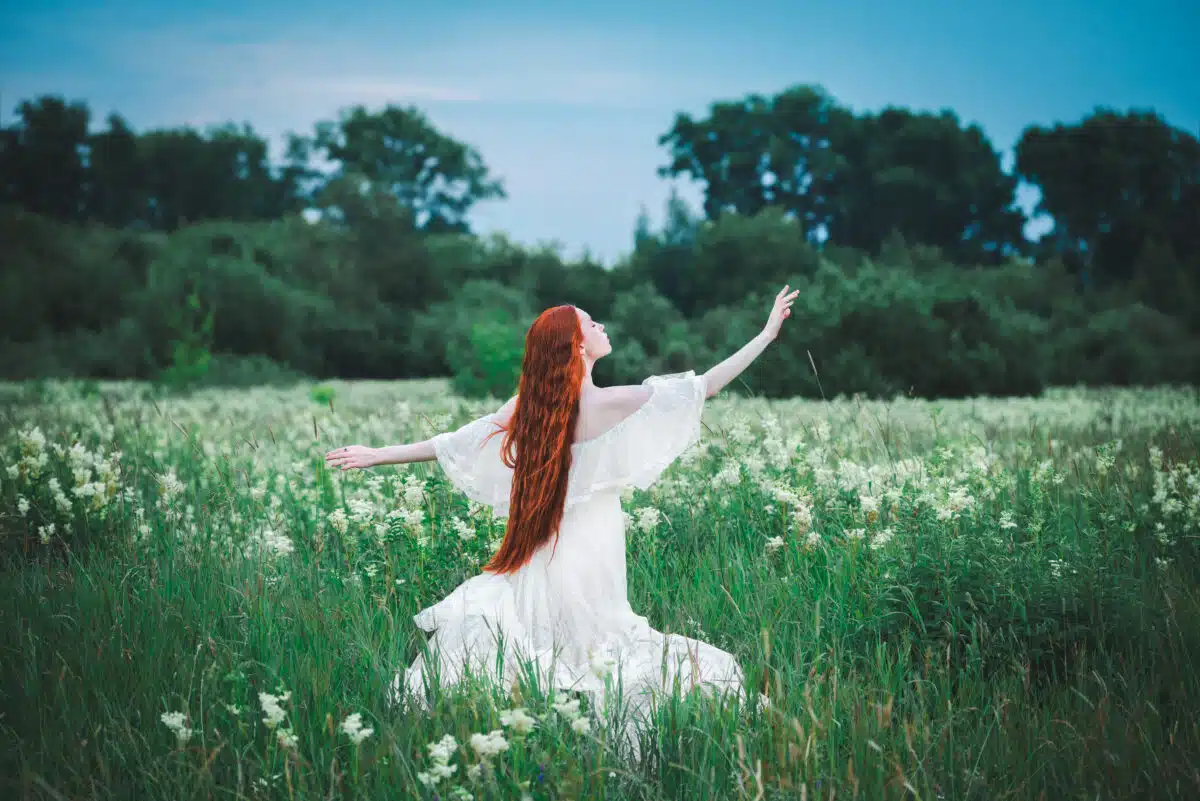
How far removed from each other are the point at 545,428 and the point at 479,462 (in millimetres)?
506

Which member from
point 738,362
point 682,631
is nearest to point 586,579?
point 682,631

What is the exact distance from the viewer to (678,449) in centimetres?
414

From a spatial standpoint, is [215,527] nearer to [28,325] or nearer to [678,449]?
[678,449]

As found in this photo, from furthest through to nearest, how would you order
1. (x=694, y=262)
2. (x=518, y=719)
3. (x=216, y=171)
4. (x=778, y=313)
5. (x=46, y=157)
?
(x=216, y=171) → (x=46, y=157) → (x=694, y=262) → (x=778, y=313) → (x=518, y=719)

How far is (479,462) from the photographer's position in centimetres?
443

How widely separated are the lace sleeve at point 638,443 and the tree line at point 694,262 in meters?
14.0

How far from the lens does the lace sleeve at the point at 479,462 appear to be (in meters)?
4.42

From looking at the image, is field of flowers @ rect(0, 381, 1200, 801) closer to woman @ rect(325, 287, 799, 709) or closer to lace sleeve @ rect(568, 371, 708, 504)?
woman @ rect(325, 287, 799, 709)

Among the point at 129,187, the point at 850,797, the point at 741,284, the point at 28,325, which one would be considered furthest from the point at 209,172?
the point at 850,797

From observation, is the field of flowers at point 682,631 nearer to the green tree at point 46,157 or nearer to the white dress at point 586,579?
the white dress at point 586,579

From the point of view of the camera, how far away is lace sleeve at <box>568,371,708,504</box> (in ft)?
13.6

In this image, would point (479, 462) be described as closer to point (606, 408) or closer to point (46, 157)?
point (606, 408)

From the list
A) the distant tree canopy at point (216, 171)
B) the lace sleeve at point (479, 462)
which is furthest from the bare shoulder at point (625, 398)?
the distant tree canopy at point (216, 171)

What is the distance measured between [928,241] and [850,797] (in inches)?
1337
